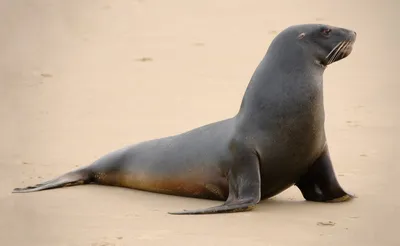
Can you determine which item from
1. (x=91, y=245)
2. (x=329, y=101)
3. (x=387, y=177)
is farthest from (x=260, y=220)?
(x=329, y=101)

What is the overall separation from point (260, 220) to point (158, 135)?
3504mm

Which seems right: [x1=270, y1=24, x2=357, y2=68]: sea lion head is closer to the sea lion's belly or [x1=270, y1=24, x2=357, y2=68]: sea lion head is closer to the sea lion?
the sea lion

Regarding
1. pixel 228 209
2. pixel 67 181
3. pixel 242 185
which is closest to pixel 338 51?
pixel 242 185

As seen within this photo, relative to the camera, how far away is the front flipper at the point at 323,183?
6.62m

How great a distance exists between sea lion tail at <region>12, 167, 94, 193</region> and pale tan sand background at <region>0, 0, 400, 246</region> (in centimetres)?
10

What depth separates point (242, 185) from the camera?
20.7 ft

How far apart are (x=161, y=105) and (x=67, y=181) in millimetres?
3364

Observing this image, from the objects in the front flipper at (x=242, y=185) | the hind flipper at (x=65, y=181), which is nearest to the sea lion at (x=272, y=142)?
the front flipper at (x=242, y=185)

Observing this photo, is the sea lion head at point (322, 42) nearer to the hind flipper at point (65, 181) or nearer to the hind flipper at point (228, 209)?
the hind flipper at point (228, 209)

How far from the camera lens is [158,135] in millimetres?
9312

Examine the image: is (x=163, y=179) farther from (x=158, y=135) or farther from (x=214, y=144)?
(x=158, y=135)

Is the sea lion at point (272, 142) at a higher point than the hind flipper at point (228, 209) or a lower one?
higher

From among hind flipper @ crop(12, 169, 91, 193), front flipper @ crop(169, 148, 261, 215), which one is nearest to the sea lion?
front flipper @ crop(169, 148, 261, 215)

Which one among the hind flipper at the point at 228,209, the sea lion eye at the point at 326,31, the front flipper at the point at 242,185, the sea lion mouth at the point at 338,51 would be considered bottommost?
the hind flipper at the point at 228,209
